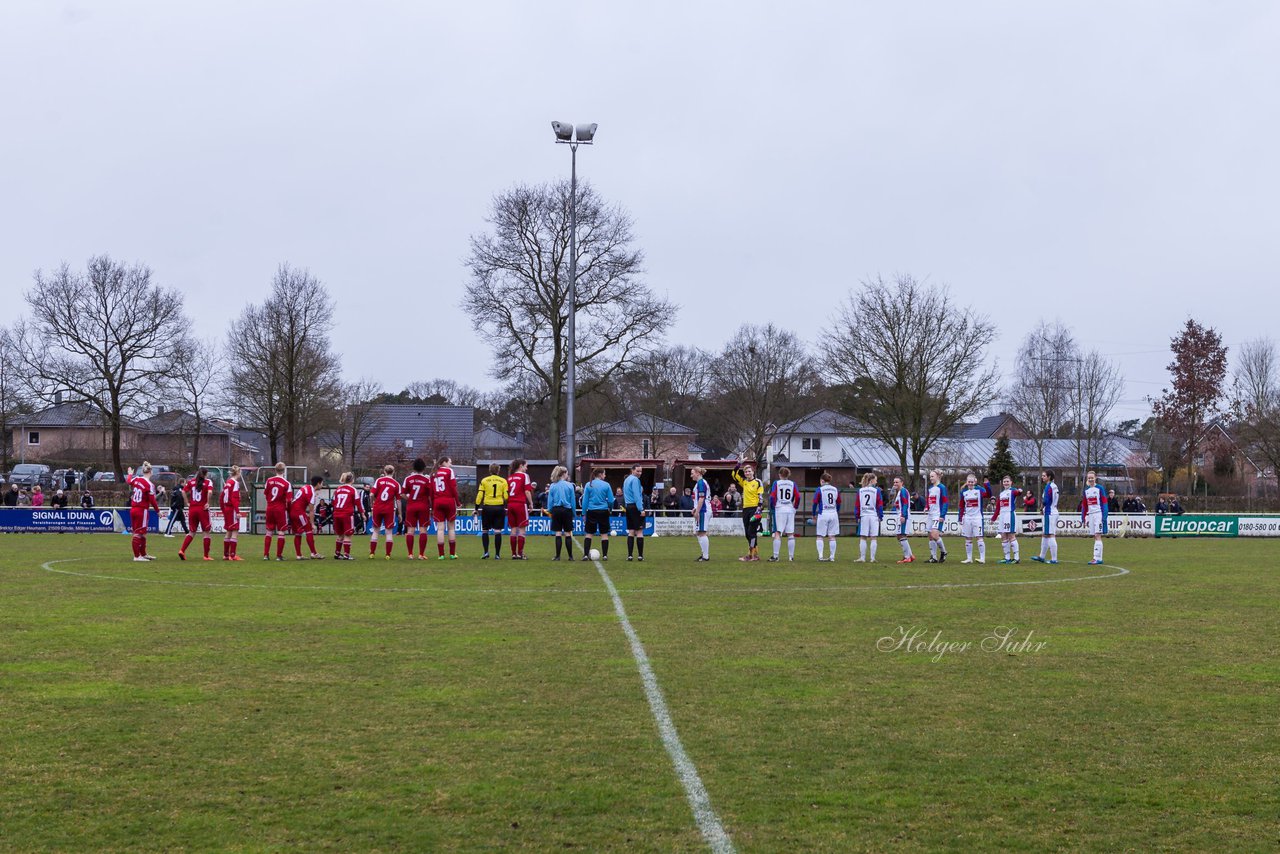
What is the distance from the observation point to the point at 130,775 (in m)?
6.75

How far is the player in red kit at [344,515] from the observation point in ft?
82.4

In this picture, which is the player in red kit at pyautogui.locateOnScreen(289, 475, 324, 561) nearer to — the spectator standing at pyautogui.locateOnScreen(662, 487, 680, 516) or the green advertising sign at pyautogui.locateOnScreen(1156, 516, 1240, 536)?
the spectator standing at pyautogui.locateOnScreen(662, 487, 680, 516)

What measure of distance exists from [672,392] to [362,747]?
89.5 meters

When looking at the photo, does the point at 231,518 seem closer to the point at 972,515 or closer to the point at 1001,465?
the point at 972,515

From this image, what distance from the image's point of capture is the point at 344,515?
2508cm

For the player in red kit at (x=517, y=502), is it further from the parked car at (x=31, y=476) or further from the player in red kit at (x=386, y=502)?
the parked car at (x=31, y=476)

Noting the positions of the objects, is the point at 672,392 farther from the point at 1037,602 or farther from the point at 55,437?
the point at 1037,602

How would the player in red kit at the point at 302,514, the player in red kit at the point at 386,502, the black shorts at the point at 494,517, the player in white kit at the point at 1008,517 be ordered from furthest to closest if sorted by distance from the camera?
the player in white kit at the point at 1008,517
the player in red kit at the point at 386,502
the black shorts at the point at 494,517
the player in red kit at the point at 302,514

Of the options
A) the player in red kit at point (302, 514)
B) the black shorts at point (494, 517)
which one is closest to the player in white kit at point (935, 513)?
the black shorts at point (494, 517)

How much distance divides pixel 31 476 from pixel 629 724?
2638 inches

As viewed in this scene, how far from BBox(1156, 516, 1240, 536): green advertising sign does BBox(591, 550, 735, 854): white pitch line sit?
37579 mm

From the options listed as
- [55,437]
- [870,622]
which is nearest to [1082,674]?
[870,622]

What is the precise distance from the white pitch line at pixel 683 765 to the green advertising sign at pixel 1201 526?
37.6 metres

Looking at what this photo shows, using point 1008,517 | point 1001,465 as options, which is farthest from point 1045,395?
point 1008,517
